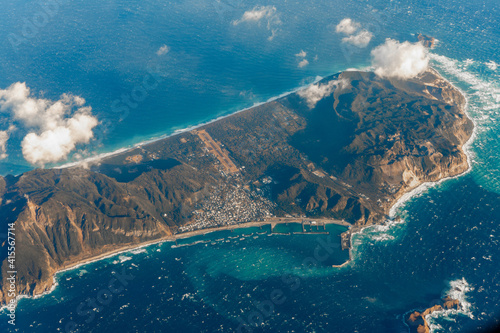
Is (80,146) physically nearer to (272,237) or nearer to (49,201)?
(49,201)

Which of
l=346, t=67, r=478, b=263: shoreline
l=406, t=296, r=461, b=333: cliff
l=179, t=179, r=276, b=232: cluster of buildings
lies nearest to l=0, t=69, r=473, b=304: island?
l=179, t=179, r=276, b=232: cluster of buildings

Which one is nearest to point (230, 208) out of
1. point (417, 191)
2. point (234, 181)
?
point (234, 181)

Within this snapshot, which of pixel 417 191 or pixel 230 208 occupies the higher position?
pixel 230 208

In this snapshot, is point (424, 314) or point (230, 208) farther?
point (230, 208)

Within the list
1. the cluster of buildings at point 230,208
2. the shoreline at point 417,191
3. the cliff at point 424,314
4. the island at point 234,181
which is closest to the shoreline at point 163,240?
the island at point 234,181

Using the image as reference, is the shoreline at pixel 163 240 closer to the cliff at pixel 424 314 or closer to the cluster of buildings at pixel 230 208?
the cluster of buildings at pixel 230 208

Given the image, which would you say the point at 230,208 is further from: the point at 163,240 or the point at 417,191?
the point at 417,191
